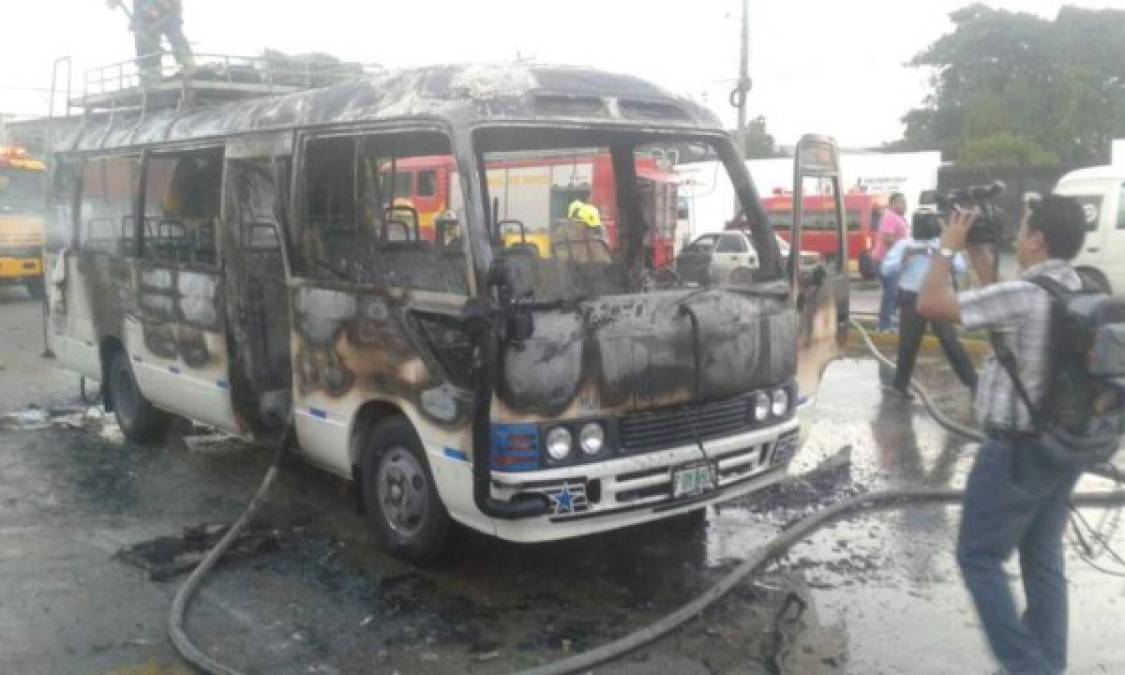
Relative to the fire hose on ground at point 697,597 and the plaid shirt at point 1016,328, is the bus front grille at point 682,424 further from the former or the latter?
the plaid shirt at point 1016,328

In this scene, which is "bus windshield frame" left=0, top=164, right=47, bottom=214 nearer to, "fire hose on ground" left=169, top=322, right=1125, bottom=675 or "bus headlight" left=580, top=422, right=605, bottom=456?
"fire hose on ground" left=169, top=322, right=1125, bottom=675

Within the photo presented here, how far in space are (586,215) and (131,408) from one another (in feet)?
13.1

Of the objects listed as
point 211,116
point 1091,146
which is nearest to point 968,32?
point 1091,146

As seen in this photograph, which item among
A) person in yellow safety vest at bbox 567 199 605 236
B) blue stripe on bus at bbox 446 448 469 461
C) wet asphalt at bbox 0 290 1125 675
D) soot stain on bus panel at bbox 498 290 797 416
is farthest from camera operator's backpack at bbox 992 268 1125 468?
person in yellow safety vest at bbox 567 199 605 236

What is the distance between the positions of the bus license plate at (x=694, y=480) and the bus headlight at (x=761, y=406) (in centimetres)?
40

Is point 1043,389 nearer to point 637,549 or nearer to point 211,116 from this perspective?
point 637,549

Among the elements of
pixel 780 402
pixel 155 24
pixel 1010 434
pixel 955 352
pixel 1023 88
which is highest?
pixel 1023 88

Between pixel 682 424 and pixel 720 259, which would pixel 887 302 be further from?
pixel 682 424

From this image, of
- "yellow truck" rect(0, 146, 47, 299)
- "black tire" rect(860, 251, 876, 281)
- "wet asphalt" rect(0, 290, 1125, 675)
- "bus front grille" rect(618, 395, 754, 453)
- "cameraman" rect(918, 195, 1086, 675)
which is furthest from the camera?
"black tire" rect(860, 251, 876, 281)

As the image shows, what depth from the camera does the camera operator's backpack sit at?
3.24 metres

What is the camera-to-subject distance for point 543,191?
602 cm

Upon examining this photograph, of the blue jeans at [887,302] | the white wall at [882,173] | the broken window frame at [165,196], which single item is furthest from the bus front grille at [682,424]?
the white wall at [882,173]

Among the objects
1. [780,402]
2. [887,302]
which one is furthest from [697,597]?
[887,302]

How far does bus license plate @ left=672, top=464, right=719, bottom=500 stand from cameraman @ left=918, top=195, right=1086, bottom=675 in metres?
1.37
